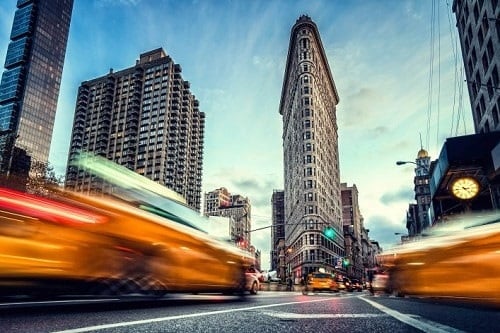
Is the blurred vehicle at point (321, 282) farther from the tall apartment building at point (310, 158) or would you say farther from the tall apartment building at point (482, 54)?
the tall apartment building at point (310, 158)

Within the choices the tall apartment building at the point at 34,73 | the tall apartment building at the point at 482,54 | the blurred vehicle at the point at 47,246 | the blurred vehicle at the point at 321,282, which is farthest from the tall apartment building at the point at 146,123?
the blurred vehicle at the point at 47,246

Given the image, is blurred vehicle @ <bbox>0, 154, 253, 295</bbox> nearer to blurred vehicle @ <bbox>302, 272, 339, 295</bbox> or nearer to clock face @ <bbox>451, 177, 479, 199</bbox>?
blurred vehicle @ <bbox>302, 272, 339, 295</bbox>

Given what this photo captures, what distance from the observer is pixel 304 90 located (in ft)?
307

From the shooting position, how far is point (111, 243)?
19.6 feet

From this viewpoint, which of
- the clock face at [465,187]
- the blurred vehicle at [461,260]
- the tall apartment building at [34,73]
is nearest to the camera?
the blurred vehicle at [461,260]

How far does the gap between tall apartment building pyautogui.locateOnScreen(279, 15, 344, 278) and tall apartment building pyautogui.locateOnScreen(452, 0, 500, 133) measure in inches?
1776

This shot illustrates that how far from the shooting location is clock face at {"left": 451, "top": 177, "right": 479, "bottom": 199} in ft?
66.7

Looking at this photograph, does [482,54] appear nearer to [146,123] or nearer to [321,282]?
[321,282]

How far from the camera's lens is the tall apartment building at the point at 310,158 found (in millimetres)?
82812

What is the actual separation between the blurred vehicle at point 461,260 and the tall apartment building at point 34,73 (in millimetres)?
145034

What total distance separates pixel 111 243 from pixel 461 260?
237 inches

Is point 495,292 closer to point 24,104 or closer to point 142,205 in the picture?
point 142,205

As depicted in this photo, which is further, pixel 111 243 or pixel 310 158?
pixel 310 158

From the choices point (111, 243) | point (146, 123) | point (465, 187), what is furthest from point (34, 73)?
point (111, 243)
